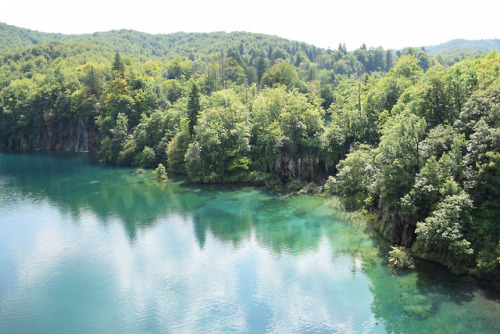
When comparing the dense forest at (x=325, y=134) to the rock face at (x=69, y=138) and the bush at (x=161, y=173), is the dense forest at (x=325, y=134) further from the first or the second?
the bush at (x=161, y=173)

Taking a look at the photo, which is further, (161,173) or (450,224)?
(161,173)

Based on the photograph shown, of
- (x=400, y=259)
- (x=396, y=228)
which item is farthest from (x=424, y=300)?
(x=396, y=228)

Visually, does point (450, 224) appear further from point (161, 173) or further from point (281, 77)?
point (281, 77)

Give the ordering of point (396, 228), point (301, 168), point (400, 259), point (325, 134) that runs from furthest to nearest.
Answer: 1. point (301, 168)
2. point (325, 134)
3. point (396, 228)
4. point (400, 259)

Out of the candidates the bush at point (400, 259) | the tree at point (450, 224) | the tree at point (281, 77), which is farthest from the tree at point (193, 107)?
the tree at point (281, 77)

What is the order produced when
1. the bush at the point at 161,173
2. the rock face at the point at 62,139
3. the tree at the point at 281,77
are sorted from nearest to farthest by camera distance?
the bush at the point at 161,173
the rock face at the point at 62,139
the tree at the point at 281,77

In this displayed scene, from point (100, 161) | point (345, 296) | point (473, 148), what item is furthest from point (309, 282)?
point (100, 161)
